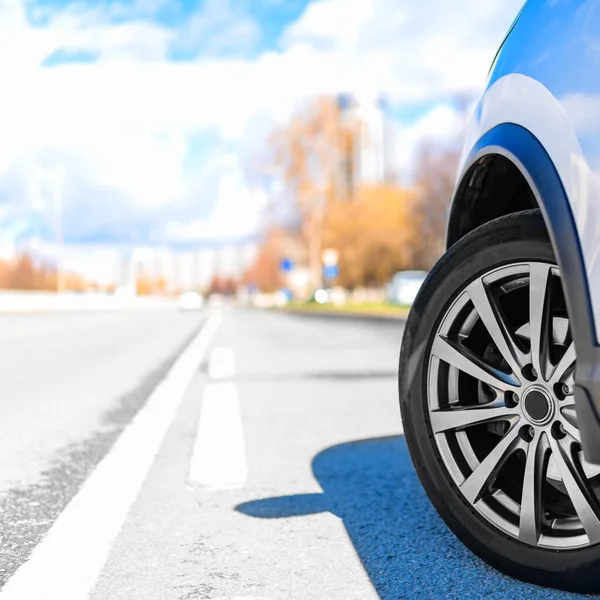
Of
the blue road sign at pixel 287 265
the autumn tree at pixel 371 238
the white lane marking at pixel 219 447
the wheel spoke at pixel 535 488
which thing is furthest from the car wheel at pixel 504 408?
the autumn tree at pixel 371 238

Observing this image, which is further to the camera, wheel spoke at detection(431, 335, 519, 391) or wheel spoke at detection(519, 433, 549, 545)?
wheel spoke at detection(431, 335, 519, 391)

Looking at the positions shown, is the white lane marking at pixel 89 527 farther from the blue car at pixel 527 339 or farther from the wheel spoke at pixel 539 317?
the wheel spoke at pixel 539 317

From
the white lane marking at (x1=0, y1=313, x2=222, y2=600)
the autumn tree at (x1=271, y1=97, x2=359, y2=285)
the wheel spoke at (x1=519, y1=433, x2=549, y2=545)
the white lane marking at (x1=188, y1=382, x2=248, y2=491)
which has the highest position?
the autumn tree at (x1=271, y1=97, x2=359, y2=285)

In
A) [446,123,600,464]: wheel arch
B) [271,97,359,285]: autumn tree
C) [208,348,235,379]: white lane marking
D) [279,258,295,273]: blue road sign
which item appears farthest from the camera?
[279,258,295,273]: blue road sign

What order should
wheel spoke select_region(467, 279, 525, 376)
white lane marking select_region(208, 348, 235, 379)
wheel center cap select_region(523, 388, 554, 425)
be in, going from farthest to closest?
white lane marking select_region(208, 348, 235, 379), wheel spoke select_region(467, 279, 525, 376), wheel center cap select_region(523, 388, 554, 425)

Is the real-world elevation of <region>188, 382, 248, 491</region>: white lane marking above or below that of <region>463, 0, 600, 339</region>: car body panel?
below

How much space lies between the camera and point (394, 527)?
2.77 metres

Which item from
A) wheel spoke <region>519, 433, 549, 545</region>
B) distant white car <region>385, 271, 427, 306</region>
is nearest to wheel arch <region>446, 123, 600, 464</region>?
wheel spoke <region>519, 433, 549, 545</region>

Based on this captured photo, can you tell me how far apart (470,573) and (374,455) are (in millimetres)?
1899

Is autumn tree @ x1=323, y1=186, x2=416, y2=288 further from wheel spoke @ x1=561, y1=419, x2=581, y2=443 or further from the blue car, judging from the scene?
wheel spoke @ x1=561, y1=419, x2=581, y2=443

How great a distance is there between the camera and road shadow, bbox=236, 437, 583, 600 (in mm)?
2176

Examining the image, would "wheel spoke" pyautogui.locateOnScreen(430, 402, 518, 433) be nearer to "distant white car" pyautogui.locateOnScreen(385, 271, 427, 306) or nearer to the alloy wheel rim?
the alloy wheel rim

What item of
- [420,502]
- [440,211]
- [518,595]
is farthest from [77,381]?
[440,211]

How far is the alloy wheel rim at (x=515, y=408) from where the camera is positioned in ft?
6.81
